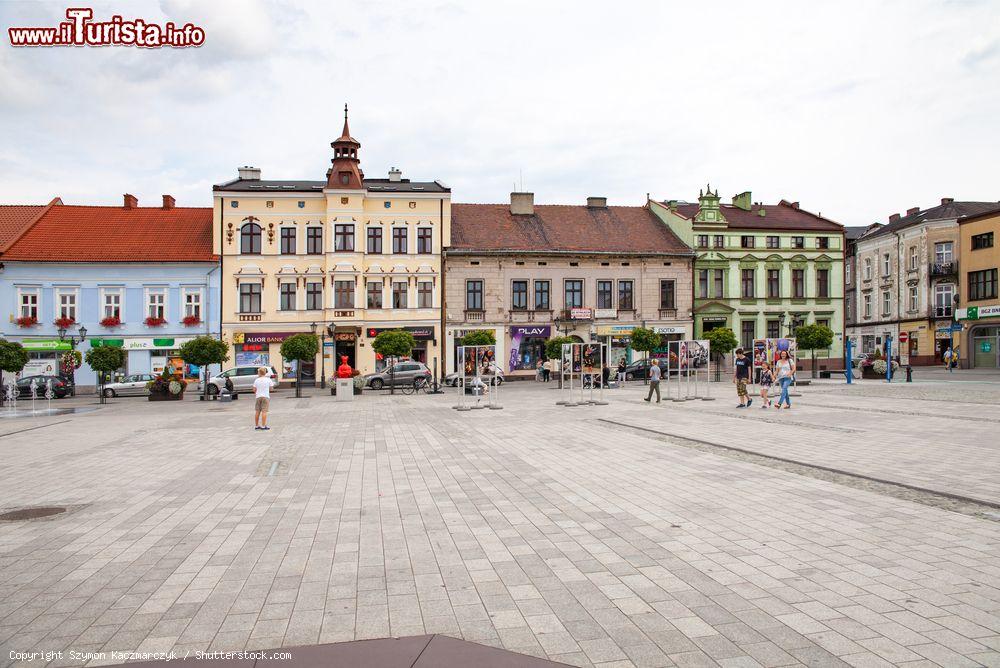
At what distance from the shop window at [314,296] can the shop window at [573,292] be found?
53.1ft

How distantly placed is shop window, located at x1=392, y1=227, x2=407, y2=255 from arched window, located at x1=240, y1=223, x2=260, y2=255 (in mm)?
8536

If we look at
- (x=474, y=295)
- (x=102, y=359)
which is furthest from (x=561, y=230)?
(x=102, y=359)

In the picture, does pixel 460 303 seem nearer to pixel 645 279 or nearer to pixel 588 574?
pixel 645 279

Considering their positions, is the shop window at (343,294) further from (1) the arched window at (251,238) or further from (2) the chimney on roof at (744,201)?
(2) the chimney on roof at (744,201)

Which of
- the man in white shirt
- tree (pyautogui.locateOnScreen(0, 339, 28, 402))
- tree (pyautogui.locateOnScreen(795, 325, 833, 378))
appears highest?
tree (pyautogui.locateOnScreen(795, 325, 833, 378))

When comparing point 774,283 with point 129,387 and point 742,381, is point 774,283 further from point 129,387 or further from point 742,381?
point 129,387

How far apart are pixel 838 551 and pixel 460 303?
39.2m

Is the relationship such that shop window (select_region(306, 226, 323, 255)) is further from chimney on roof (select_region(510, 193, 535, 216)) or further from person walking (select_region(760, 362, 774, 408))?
person walking (select_region(760, 362, 774, 408))

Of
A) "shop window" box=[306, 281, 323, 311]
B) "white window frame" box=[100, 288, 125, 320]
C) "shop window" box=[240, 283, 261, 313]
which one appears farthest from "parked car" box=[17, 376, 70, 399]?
"shop window" box=[306, 281, 323, 311]

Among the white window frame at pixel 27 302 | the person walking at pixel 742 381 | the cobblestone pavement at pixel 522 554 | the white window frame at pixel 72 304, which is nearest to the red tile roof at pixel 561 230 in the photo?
the white window frame at pixel 72 304

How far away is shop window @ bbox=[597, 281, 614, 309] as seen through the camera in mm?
47031

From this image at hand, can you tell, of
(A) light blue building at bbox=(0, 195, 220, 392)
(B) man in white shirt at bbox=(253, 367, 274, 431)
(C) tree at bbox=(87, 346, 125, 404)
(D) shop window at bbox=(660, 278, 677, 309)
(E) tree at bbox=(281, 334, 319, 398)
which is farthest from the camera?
(D) shop window at bbox=(660, 278, 677, 309)

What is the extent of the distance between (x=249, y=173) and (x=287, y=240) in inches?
254

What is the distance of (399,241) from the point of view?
44.3 m
